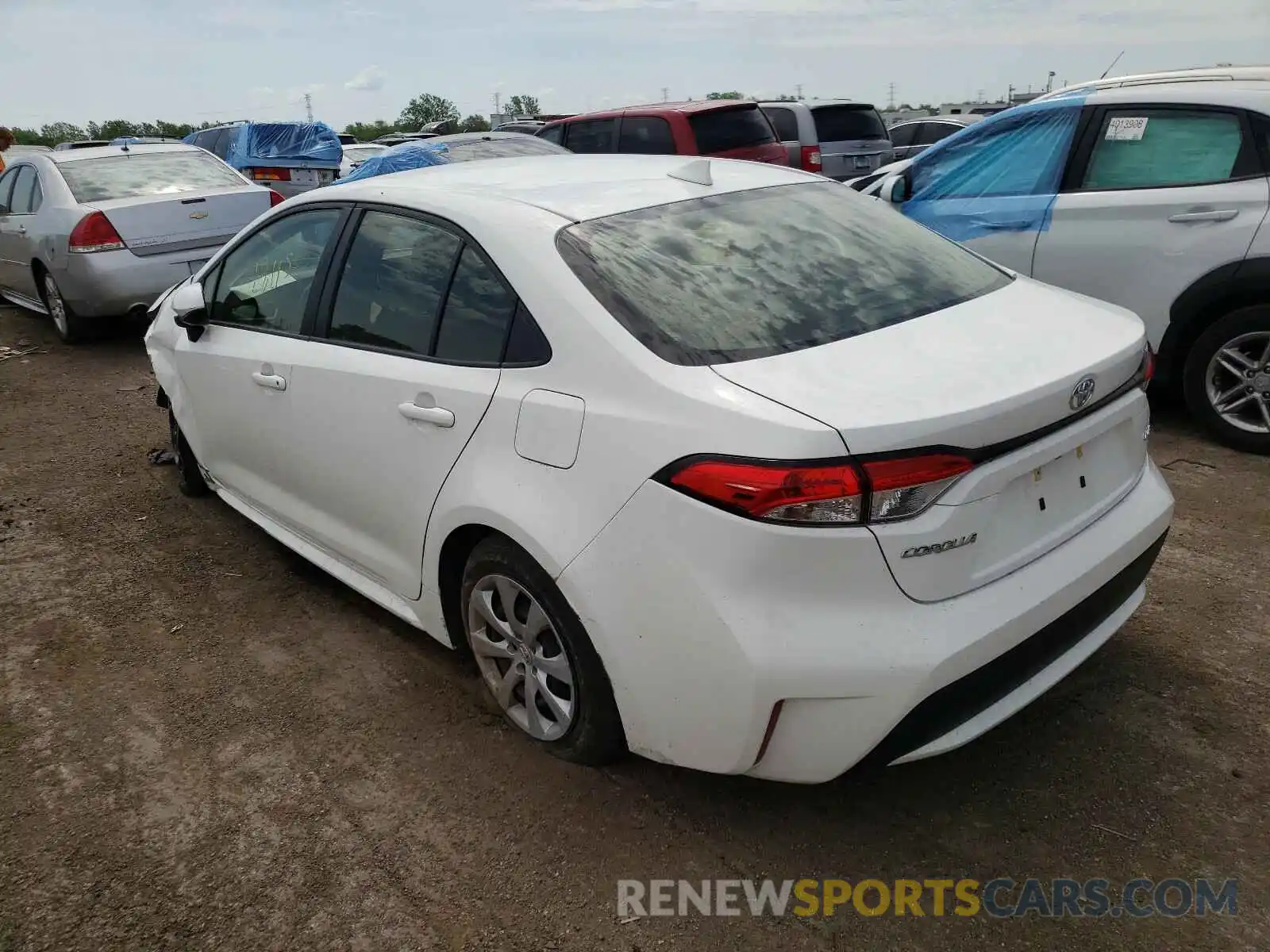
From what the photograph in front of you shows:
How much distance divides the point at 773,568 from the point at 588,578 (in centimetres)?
49

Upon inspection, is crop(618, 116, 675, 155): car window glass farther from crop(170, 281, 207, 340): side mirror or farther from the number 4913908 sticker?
crop(170, 281, 207, 340): side mirror

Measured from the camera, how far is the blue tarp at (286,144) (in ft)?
43.3

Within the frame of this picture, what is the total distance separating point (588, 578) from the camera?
231 centimetres

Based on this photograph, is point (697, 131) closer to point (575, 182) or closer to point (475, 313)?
point (575, 182)

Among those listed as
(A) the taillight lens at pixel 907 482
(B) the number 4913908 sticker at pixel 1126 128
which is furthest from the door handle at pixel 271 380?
(B) the number 4913908 sticker at pixel 1126 128

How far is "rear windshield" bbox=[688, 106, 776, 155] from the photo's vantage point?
985cm

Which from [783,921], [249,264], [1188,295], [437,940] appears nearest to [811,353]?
[783,921]

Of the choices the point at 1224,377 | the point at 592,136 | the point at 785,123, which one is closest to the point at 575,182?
the point at 1224,377

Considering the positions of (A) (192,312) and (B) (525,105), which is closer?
(A) (192,312)

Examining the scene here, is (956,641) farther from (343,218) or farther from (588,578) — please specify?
(343,218)

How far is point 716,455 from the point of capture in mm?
2072

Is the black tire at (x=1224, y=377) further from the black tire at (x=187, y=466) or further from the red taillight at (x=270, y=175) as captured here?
the red taillight at (x=270, y=175)

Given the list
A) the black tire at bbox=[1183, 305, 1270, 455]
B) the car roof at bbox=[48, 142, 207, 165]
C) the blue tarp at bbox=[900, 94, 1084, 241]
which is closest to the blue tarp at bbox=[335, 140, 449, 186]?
the car roof at bbox=[48, 142, 207, 165]

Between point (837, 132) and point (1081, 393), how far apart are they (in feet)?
35.8
